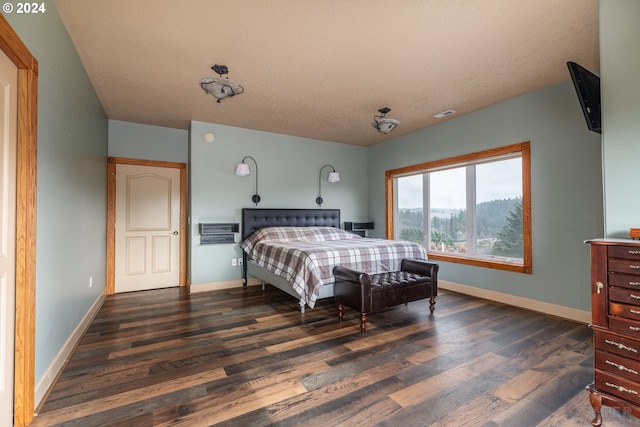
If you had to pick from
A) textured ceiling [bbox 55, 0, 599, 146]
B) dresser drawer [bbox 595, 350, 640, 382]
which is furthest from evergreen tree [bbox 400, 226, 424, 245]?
dresser drawer [bbox 595, 350, 640, 382]

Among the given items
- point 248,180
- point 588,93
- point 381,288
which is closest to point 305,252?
point 381,288

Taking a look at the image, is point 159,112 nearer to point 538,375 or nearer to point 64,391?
point 64,391

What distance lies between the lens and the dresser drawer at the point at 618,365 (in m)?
1.47

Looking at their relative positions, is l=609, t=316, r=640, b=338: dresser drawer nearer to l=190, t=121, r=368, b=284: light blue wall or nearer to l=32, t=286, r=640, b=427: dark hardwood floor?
l=32, t=286, r=640, b=427: dark hardwood floor

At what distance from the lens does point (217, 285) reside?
4.46 metres

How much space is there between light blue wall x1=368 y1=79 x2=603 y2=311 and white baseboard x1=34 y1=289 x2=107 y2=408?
444cm

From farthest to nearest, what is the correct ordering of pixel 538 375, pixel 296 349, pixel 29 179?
1. pixel 296 349
2. pixel 538 375
3. pixel 29 179

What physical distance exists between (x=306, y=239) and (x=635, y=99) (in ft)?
12.1

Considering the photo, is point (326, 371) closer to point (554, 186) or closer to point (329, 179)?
point (554, 186)

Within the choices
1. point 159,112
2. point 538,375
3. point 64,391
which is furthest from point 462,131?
point 64,391

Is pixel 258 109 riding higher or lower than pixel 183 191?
higher

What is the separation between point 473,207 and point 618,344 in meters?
2.81

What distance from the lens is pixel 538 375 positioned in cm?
201

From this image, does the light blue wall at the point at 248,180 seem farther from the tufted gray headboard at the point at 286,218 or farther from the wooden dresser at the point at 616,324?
the wooden dresser at the point at 616,324
